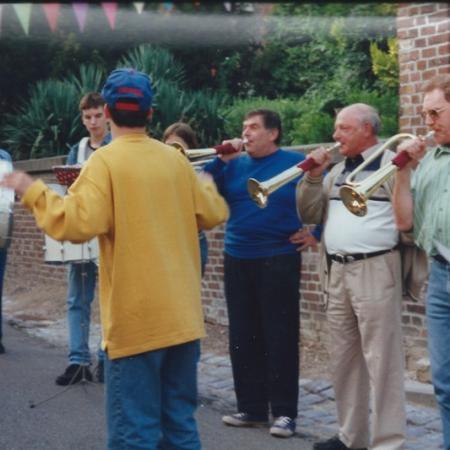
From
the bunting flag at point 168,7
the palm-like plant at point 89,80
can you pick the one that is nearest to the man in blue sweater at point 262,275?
the palm-like plant at point 89,80

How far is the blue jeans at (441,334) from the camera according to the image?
4.91 metres

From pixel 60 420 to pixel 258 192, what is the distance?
1847mm

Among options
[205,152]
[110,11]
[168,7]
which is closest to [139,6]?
[168,7]

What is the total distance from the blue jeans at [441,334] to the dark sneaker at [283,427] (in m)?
1.36

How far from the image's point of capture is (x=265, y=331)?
21.1 ft

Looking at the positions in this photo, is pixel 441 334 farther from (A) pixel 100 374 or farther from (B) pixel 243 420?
(A) pixel 100 374

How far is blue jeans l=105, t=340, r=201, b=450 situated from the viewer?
4.44 meters

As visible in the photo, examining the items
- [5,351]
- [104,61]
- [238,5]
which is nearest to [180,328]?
[5,351]

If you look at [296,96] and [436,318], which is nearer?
[436,318]

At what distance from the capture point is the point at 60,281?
12977mm

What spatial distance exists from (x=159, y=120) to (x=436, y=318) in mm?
8887

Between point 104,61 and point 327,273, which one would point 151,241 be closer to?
point 327,273

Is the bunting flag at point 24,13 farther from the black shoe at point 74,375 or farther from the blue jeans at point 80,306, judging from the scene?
the black shoe at point 74,375

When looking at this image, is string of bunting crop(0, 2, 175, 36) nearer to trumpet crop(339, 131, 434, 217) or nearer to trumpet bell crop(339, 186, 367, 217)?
trumpet crop(339, 131, 434, 217)
